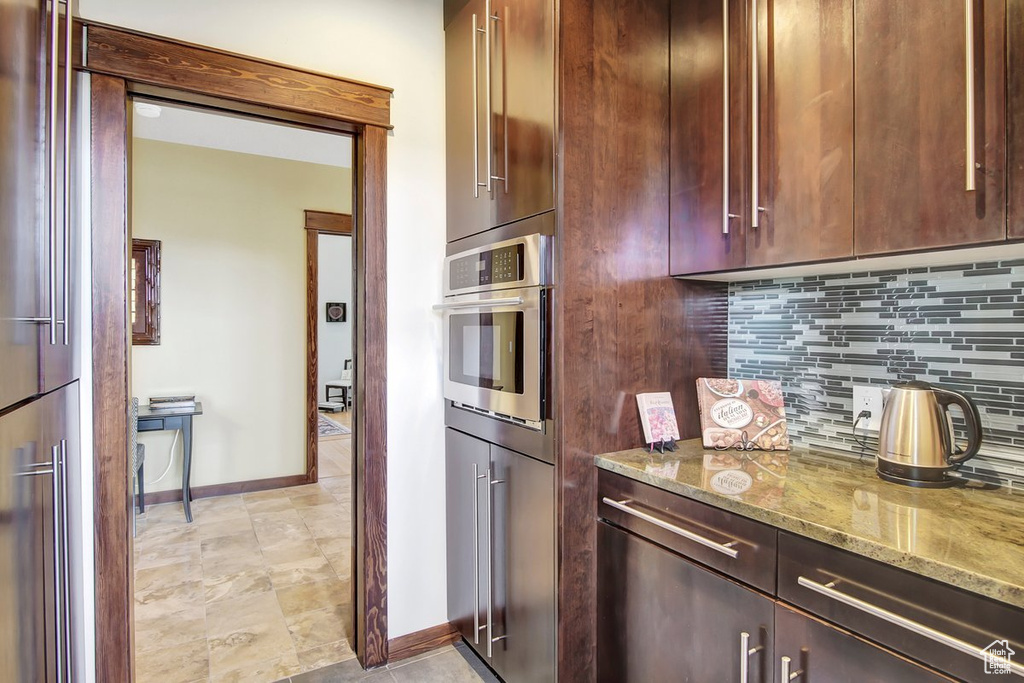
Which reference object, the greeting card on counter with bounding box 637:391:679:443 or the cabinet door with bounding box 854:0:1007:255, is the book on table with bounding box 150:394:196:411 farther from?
the cabinet door with bounding box 854:0:1007:255

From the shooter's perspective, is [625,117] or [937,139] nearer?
[937,139]

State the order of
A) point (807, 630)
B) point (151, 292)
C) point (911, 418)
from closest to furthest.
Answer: point (807, 630) < point (911, 418) < point (151, 292)

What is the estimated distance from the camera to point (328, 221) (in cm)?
451

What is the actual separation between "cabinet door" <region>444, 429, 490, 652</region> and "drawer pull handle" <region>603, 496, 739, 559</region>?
561mm

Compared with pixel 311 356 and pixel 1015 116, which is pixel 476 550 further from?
pixel 311 356

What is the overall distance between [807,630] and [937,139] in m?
1.03

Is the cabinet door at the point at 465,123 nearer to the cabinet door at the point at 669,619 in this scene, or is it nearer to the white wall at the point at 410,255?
the white wall at the point at 410,255

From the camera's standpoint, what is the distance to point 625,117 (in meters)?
1.62

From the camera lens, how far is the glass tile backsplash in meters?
1.27

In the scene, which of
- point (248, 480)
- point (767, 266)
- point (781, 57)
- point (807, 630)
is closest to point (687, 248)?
point (767, 266)

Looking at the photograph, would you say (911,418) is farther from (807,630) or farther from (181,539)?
(181,539)

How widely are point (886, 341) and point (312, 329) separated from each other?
4.02m

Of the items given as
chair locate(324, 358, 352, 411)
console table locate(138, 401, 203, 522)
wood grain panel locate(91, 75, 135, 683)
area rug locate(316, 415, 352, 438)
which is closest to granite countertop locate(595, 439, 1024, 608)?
wood grain panel locate(91, 75, 135, 683)

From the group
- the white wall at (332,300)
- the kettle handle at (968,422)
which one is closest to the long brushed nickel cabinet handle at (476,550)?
the kettle handle at (968,422)
